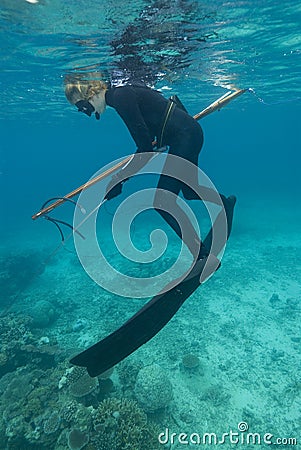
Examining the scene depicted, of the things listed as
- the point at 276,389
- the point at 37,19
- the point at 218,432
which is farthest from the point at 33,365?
the point at 37,19

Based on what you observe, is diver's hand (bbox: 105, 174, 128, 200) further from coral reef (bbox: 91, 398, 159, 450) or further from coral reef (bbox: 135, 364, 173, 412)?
coral reef (bbox: 135, 364, 173, 412)

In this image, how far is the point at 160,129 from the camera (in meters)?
4.96

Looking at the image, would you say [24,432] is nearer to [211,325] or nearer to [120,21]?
[211,325]

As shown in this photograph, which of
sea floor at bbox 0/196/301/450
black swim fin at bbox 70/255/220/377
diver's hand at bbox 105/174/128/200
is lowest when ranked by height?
sea floor at bbox 0/196/301/450

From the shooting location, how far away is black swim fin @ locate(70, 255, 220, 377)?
165 inches

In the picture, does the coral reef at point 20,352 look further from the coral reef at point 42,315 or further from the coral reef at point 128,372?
the coral reef at point 128,372

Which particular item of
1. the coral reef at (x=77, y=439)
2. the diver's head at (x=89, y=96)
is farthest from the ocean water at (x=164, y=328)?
the diver's head at (x=89, y=96)

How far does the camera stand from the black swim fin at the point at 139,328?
419cm

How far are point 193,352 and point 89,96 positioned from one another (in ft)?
27.9

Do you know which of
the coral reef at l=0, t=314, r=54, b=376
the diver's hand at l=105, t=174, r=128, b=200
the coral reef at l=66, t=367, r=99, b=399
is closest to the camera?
the diver's hand at l=105, t=174, r=128, b=200

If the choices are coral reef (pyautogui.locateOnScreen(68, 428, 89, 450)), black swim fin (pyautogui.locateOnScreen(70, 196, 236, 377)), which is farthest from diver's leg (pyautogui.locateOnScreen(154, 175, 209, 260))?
coral reef (pyautogui.locateOnScreen(68, 428, 89, 450))

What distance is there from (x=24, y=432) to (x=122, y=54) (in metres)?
12.5

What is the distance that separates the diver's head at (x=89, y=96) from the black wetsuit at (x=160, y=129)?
0.68 feet

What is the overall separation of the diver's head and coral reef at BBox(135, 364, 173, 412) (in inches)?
268
